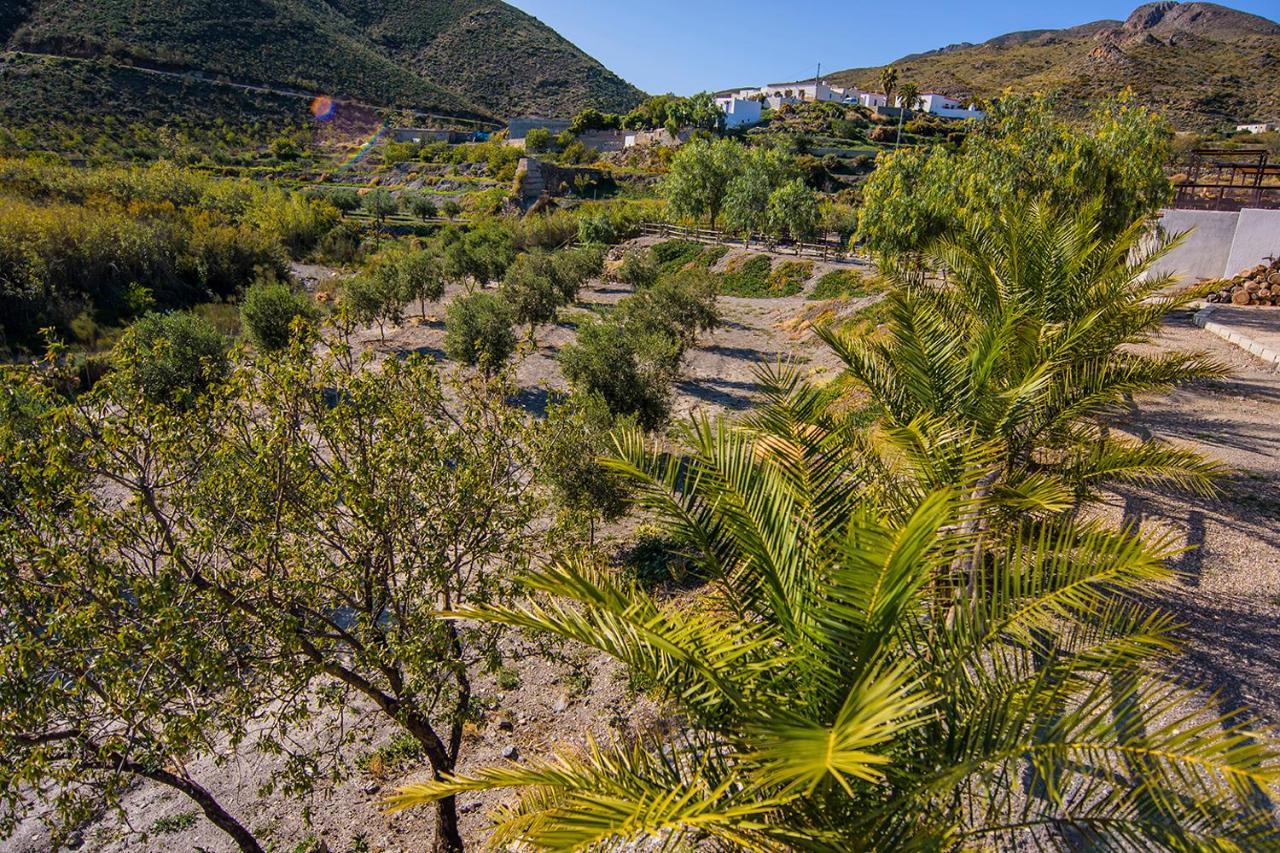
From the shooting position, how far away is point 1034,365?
5270 mm

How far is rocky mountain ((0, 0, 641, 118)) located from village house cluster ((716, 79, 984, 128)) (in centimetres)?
2409

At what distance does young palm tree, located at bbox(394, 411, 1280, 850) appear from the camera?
8.03ft

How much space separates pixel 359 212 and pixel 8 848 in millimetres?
52485

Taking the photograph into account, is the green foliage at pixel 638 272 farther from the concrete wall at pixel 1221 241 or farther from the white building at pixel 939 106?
the white building at pixel 939 106

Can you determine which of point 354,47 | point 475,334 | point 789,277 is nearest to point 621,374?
point 475,334

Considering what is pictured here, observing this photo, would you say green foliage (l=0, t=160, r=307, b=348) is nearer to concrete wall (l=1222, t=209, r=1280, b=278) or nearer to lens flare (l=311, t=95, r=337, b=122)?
concrete wall (l=1222, t=209, r=1280, b=278)

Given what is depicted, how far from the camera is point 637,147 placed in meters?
73.6

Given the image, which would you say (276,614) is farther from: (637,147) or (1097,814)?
(637,147)

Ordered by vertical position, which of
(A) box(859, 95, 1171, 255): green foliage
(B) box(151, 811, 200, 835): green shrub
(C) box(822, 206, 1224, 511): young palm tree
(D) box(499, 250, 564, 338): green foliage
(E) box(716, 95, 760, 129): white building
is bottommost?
(B) box(151, 811, 200, 835): green shrub

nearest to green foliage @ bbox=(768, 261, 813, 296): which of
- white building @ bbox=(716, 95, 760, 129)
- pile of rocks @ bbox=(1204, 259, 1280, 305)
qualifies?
pile of rocks @ bbox=(1204, 259, 1280, 305)

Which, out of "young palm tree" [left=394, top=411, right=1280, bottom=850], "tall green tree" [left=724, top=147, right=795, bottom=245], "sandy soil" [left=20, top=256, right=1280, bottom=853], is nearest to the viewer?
"young palm tree" [left=394, top=411, right=1280, bottom=850]

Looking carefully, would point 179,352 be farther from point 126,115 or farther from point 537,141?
point 537,141

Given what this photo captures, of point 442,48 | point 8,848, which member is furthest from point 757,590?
point 442,48

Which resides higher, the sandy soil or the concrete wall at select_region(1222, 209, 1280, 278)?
the concrete wall at select_region(1222, 209, 1280, 278)
